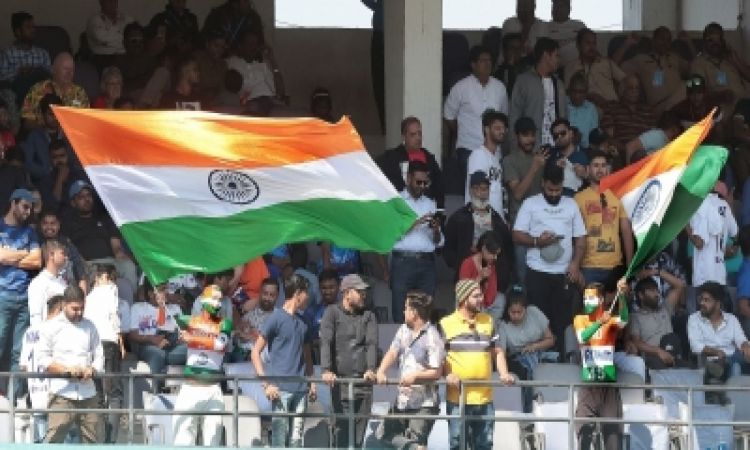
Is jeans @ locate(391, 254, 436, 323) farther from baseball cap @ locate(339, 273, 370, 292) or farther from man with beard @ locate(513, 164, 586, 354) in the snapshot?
baseball cap @ locate(339, 273, 370, 292)

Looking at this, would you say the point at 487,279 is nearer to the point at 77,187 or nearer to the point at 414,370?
the point at 414,370

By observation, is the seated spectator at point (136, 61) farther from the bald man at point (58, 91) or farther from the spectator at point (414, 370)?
the spectator at point (414, 370)

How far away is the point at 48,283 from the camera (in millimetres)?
24781

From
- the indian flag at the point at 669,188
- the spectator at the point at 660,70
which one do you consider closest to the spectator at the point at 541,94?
the spectator at the point at 660,70

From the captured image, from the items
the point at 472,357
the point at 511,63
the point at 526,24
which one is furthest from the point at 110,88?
the point at 472,357

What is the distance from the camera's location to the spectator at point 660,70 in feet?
99.8

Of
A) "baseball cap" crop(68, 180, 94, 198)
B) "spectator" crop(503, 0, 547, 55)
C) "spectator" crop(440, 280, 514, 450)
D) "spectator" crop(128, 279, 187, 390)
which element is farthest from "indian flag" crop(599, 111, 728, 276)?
"spectator" crop(503, 0, 547, 55)

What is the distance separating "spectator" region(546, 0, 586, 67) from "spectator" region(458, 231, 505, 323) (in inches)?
185

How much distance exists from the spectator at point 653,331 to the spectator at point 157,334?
398cm

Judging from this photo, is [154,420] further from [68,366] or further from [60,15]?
[60,15]

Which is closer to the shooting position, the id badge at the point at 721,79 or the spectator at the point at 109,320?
the spectator at the point at 109,320

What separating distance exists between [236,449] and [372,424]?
4.38 ft

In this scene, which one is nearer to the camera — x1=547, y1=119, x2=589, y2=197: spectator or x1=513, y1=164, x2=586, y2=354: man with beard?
x1=513, y1=164, x2=586, y2=354: man with beard

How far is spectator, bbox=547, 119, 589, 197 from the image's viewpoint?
27797 millimetres
